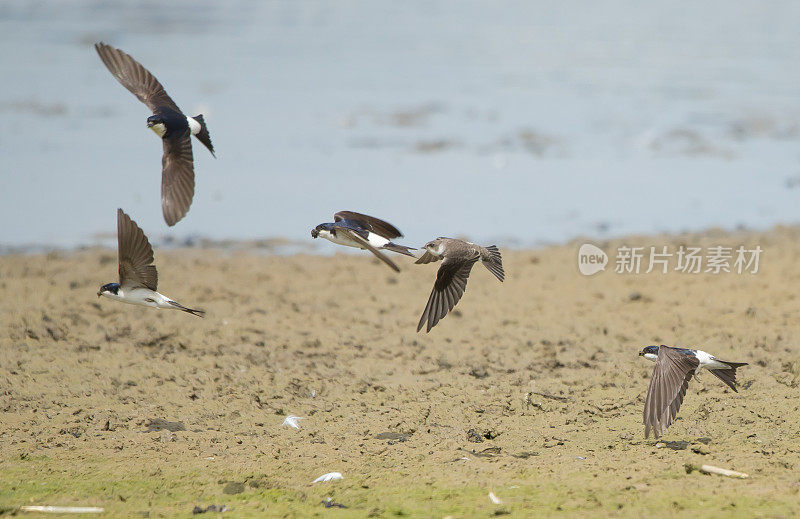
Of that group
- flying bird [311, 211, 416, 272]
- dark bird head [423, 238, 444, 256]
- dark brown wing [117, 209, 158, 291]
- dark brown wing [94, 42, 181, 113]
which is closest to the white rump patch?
dark brown wing [94, 42, 181, 113]

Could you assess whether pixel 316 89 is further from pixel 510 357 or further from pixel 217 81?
pixel 510 357

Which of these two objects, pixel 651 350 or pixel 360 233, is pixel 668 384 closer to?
pixel 651 350

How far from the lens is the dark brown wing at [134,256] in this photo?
535 cm

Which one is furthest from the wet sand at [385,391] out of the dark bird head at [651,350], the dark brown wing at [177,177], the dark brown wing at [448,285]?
the dark brown wing at [177,177]

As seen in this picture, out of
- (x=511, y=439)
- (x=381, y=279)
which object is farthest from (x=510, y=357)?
(x=381, y=279)

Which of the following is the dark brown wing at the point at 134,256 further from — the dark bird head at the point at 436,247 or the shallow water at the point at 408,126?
the shallow water at the point at 408,126

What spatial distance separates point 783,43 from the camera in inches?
885

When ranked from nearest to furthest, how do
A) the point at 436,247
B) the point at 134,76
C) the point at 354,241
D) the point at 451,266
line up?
the point at 354,241 → the point at 436,247 → the point at 451,266 → the point at 134,76

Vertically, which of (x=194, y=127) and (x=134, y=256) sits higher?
(x=194, y=127)

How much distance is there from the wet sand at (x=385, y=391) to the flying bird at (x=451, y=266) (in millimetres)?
704

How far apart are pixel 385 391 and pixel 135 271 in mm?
1709

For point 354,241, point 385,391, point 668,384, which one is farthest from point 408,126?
point 668,384

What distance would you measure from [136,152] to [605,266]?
6503 millimetres

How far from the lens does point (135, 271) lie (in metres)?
5.52
